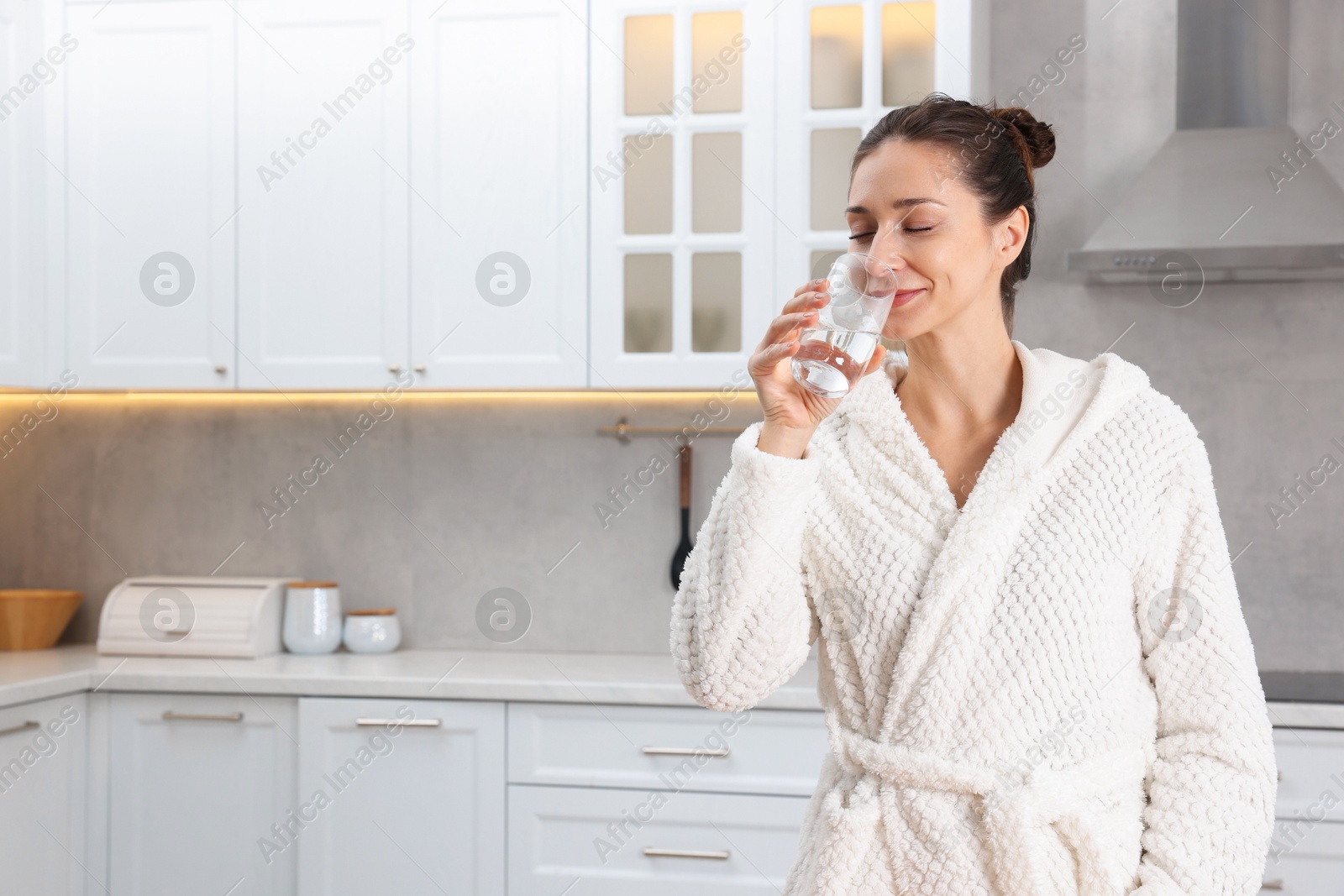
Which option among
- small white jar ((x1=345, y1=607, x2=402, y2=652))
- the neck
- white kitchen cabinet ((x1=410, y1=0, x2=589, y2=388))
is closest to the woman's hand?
the neck

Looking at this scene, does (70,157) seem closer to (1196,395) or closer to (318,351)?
(318,351)

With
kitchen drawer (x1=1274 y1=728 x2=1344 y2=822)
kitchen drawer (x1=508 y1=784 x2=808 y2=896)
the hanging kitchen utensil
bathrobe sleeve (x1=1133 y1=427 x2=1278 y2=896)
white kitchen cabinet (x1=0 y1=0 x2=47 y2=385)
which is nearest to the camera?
bathrobe sleeve (x1=1133 y1=427 x2=1278 y2=896)

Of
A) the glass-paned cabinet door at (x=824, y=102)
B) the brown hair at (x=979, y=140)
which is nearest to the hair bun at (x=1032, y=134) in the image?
the brown hair at (x=979, y=140)

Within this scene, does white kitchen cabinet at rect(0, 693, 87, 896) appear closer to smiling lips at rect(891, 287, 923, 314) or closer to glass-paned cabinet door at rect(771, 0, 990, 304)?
glass-paned cabinet door at rect(771, 0, 990, 304)

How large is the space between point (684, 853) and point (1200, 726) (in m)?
1.39

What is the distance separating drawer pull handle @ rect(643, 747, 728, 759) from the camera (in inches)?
87.0

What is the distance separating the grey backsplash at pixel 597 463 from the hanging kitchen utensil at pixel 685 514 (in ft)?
0.13

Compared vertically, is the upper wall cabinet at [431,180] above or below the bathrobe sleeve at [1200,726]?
above

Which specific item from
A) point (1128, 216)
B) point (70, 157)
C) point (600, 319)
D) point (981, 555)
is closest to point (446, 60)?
point (600, 319)

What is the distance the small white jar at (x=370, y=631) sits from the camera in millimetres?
2674

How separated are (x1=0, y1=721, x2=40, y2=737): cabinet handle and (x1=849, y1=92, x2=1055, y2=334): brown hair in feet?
6.58

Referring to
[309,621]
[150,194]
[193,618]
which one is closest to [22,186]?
[150,194]

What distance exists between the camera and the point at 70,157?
8.67 ft

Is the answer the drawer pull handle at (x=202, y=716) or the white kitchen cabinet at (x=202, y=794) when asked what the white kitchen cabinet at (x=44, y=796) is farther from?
the drawer pull handle at (x=202, y=716)
